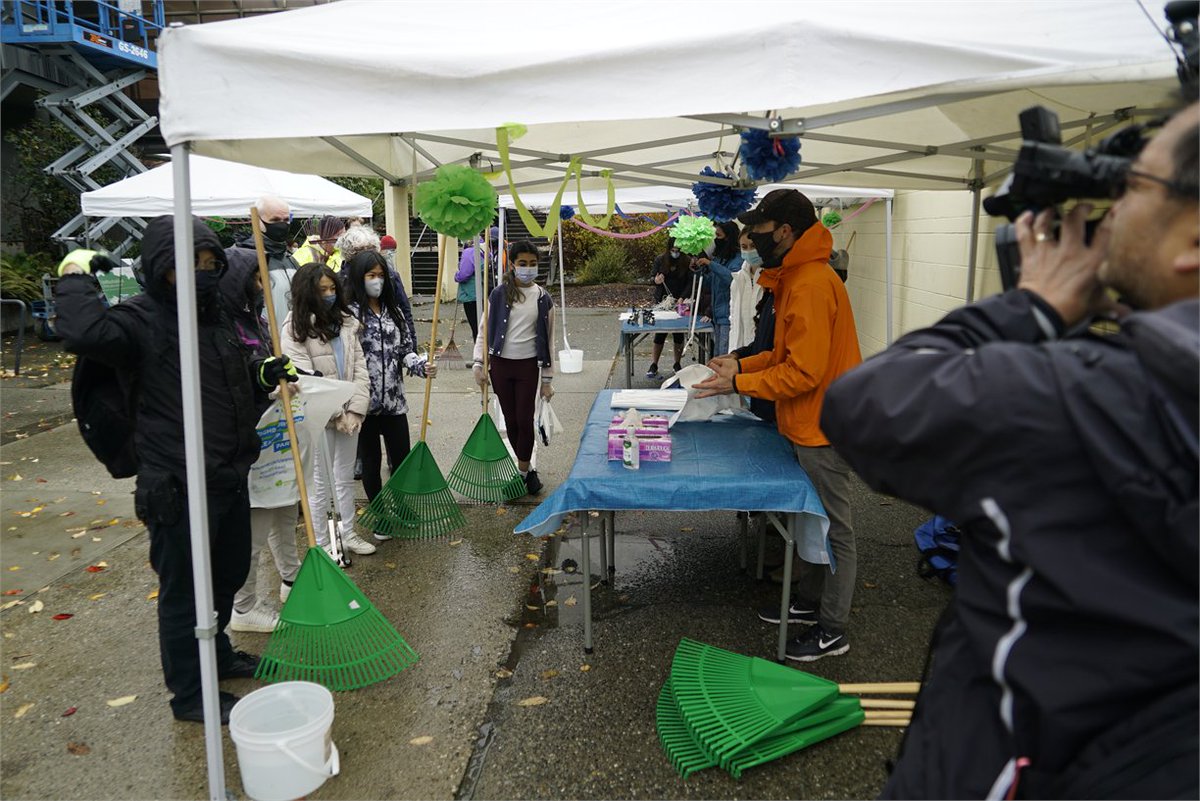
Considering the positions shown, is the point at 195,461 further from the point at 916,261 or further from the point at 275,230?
the point at 916,261

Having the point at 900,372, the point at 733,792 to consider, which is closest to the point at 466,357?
the point at 733,792

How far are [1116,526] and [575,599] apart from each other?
3.37 metres

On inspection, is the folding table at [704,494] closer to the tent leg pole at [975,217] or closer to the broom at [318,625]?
the broom at [318,625]

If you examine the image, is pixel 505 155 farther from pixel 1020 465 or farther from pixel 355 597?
pixel 1020 465

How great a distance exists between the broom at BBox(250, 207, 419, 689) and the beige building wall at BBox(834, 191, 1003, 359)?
3.56 m

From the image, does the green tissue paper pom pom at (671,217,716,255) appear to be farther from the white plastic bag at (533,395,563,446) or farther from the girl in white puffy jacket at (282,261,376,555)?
the girl in white puffy jacket at (282,261,376,555)

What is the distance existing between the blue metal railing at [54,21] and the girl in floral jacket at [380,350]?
1040 cm

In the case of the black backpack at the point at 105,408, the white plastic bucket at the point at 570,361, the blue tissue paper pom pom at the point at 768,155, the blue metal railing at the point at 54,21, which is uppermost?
the blue metal railing at the point at 54,21

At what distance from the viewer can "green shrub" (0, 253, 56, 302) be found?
1250 cm

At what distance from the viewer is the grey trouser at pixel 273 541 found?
365cm

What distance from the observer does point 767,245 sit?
3.41 meters

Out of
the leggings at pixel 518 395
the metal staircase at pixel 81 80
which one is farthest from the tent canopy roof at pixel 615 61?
the metal staircase at pixel 81 80

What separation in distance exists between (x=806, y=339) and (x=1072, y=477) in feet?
7.40

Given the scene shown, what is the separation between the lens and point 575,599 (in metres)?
4.13
